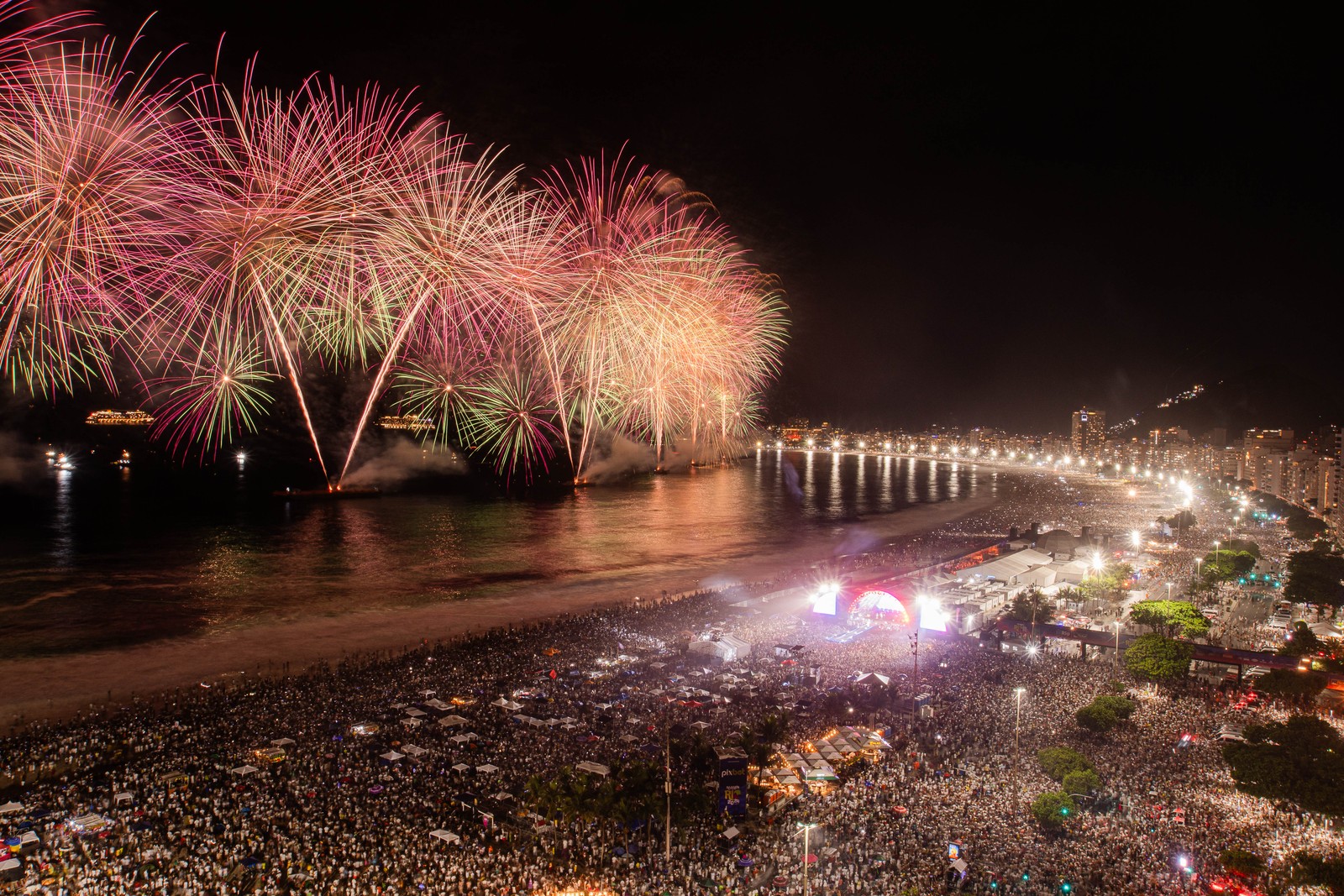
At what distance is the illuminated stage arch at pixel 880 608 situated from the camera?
62.8ft

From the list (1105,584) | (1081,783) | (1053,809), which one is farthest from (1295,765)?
(1105,584)

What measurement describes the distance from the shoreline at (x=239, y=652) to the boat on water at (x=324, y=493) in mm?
29767

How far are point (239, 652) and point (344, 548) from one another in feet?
45.8

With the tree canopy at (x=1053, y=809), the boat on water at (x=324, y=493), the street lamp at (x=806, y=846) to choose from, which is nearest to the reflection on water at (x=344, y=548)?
the boat on water at (x=324, y=493)

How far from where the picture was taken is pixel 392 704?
12.8 m

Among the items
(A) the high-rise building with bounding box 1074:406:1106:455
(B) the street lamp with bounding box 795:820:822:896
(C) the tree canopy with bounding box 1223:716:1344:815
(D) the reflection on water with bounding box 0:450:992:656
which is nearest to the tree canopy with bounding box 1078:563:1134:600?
(D) the reflection on water with bounding box 0:450:992:656

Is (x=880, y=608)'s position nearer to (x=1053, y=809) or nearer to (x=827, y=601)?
(x=827, y=601)

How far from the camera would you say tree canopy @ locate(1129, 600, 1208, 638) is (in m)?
18.9

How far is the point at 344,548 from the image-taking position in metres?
30.3

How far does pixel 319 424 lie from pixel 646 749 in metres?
64.2

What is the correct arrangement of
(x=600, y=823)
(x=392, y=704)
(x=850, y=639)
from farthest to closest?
(x=850, y=639) → (x=392, y=704) → (x=600, y=823)

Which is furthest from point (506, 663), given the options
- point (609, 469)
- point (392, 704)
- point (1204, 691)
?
point (609, 469)

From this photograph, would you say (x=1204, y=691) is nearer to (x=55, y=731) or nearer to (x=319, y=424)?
(x=55, y=731)

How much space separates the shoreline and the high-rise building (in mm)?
141755
